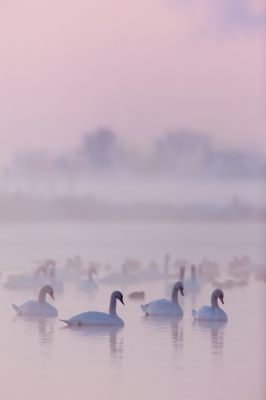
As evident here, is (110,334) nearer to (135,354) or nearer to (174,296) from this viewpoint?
(135,354)

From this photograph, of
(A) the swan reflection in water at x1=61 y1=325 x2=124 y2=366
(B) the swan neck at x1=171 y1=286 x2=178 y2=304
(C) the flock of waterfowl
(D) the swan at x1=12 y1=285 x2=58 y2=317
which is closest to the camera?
(A) the swan reflection in water at x1=61 y1=325 x2=124 y2=366

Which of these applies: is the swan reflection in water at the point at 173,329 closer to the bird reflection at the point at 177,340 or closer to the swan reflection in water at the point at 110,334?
the bird reflection at the point at 177,340

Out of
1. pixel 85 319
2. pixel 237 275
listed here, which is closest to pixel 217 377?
pixel 85 319

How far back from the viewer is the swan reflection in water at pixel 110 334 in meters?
13.7

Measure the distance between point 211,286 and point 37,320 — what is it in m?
9.34

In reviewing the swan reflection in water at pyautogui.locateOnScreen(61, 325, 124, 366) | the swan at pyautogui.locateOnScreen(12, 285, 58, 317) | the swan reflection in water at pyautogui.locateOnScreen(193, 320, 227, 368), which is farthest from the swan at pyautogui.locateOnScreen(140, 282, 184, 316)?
the swan reflection in water at pyautogui.locateOnScreen(61, 325, 124, 366)

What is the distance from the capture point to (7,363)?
12.9m

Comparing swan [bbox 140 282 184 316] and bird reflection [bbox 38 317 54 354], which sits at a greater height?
swan [bbox 140 282 184 316]

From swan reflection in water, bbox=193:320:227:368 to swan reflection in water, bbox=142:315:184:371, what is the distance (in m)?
0.34

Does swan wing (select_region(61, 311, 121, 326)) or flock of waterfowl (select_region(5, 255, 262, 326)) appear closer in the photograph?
swan wing (select_region(61, 311, 121, 326))

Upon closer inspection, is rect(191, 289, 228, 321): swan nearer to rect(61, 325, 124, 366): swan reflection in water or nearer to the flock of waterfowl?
the flock of waterfowl

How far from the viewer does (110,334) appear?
15.6 metres

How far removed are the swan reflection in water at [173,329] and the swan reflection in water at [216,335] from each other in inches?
13.3

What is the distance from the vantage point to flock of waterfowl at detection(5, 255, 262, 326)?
16823 millimetres
